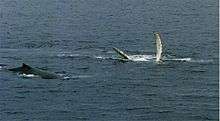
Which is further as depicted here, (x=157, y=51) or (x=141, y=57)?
(x=141, y=57)

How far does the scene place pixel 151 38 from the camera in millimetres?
127125

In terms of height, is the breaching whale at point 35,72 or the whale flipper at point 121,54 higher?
the whale flipper at point 121,54

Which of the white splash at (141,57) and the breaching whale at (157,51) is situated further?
the white splash at (141,57)

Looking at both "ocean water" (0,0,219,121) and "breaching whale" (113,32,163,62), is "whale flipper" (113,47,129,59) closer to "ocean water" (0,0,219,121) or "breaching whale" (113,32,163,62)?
"breaching whale" (113,32,163,62)

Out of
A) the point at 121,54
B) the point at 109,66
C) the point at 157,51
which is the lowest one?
the point at 109,66

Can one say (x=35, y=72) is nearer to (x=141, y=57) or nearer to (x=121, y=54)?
(x=121, y=54)

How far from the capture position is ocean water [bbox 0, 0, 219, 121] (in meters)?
78.0

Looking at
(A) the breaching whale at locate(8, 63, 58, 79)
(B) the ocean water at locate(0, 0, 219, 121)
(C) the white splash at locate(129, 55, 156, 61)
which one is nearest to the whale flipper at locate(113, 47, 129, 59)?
(C) the white splash at locate(129, 55, 156, 61)

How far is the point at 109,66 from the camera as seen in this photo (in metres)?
101

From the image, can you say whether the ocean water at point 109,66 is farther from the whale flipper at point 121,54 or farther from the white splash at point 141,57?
the whale flipper at point 121,54

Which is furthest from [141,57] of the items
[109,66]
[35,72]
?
[35,72]

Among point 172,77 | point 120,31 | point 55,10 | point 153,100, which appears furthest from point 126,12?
point 153,100

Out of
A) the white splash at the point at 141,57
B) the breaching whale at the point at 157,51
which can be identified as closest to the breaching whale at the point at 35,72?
the breaching whale at the point at 157,51

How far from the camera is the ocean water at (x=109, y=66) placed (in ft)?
256
